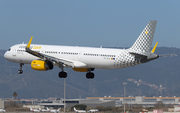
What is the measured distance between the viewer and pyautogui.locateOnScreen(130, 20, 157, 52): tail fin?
65562 mm

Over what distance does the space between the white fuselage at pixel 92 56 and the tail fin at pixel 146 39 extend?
2.15 meters

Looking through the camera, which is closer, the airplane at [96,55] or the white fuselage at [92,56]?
the airplane at [96,55]

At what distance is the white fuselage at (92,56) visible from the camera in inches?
2549

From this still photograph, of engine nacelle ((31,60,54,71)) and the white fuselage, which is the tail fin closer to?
the white fuselage

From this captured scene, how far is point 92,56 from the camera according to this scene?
65812mm

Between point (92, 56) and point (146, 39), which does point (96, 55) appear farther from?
point (146, 39)

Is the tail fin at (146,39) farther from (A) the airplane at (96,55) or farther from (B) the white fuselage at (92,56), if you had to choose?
(B) the white fuselage at (92,56)

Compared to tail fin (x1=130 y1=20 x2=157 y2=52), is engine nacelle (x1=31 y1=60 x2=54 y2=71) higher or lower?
lower

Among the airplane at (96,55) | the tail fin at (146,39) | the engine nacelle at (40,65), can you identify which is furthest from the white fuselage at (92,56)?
the engine nacelle at (40,65)

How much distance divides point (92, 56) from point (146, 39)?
382 inches

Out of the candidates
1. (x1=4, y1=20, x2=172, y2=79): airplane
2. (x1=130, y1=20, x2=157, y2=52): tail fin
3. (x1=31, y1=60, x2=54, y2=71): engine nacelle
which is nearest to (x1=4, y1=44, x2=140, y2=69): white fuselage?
(x1=4, y1=20, x2=172, y2=79): airplane

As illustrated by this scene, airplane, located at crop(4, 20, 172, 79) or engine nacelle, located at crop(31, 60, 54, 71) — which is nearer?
airplane, located at crop(4, 20, 172, 79)

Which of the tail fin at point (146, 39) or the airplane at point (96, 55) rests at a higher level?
the tail fin at point (146, 39)

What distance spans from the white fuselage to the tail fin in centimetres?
215
